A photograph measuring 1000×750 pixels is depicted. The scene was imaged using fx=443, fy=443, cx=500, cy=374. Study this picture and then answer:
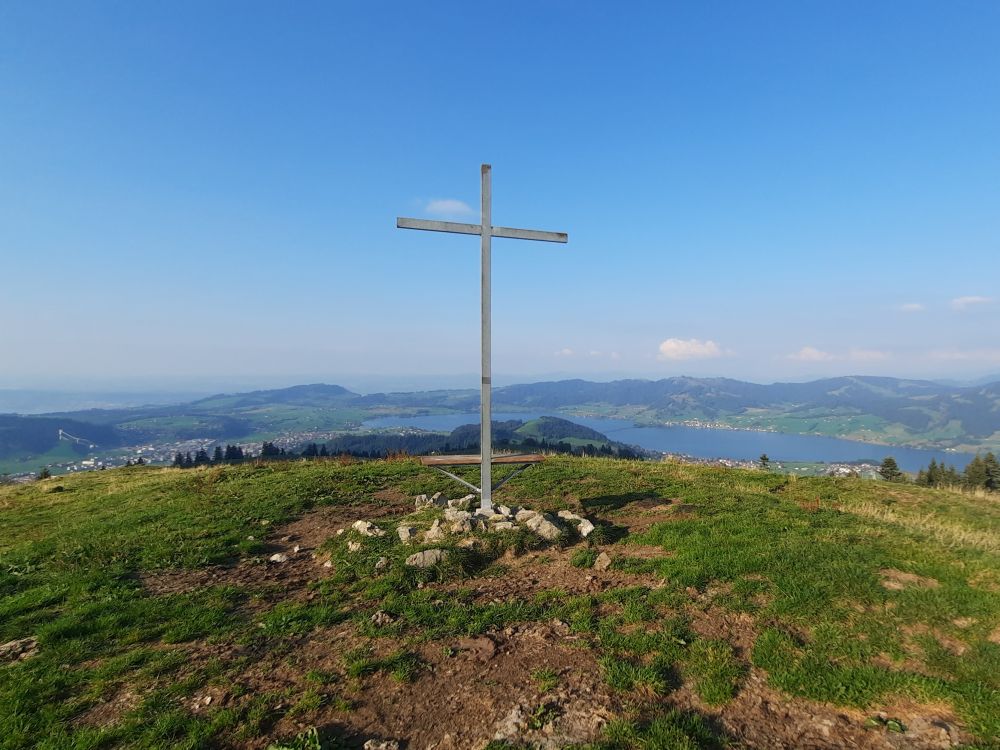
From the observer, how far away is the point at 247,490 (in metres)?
15.9

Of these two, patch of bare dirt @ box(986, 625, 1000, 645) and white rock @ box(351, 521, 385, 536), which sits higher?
patch of bare dirt @ box(986, 625, 1000, 645)

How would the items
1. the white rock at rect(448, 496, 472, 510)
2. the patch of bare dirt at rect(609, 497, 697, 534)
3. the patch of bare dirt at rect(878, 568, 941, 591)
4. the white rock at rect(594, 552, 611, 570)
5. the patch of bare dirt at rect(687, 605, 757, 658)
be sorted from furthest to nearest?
the white rock at rect(448, 496, 472, 510) → the patch of bare dirt at rect(609, 497, 697, 534) → the white rock at rect(594, 552, 611, 570) → the patch of bare dirt at rect(878, 568, 941, 591) → the patch of bare dirt at rect(687, 605, 757, 658)

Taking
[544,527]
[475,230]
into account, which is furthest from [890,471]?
[475,230]

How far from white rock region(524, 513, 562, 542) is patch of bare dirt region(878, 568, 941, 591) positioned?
18.4 ft

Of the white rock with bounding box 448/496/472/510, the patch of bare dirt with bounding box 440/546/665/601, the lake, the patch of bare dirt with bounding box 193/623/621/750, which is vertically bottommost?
the lake

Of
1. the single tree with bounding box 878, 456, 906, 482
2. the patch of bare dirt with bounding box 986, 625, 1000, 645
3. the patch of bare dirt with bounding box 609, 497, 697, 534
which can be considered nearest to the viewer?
the patch of bare dirt with bounding box 986, 625, 1000, 645

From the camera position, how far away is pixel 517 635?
20.7 feet

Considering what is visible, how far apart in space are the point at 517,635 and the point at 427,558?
2825mm

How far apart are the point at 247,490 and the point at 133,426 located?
179964 millimetres

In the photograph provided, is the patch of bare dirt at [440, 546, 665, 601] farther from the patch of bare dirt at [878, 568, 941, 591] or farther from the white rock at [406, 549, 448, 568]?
the patch of bare dirt at [878, 568, 941, 591]

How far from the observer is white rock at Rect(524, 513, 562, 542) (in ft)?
32.0

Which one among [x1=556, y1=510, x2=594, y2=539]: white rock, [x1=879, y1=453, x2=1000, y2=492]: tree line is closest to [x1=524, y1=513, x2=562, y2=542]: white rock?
[x1=556, y1=510, x2=594, y2=539]: white rock

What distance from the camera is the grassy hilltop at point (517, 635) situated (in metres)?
4.56

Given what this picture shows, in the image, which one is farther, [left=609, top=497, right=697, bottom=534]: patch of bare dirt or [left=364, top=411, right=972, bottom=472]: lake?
[left=364, top=411, right=972, bottom=472]: lake
